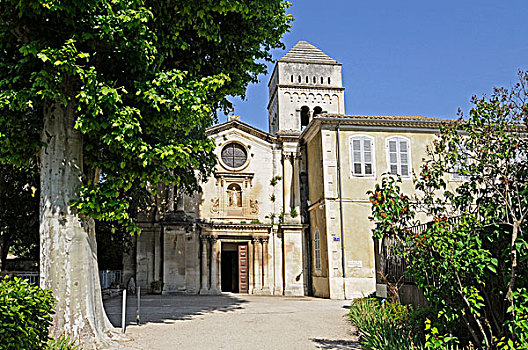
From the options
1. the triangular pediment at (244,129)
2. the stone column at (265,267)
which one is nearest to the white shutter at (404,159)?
the triangular pediment at (244,129)

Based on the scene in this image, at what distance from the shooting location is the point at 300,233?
2500 cm

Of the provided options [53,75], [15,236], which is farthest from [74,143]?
[15,236]

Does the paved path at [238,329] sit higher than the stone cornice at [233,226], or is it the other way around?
the stone cornice at [233,226]

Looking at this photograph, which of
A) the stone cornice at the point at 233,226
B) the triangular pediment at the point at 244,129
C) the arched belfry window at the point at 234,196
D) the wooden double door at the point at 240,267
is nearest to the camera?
the stone cornice at the point at 233,226

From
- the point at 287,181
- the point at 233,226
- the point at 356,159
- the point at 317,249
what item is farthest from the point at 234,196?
the point at 356,159

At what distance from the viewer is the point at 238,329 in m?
11.0

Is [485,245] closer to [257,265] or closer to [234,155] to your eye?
[257,265]

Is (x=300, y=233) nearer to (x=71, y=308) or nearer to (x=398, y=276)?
(x=398, y=276)

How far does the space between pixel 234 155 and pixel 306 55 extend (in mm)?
12300

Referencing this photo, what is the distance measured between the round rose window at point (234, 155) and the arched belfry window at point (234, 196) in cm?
115

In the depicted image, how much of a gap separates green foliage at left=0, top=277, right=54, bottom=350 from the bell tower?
26.3 meters

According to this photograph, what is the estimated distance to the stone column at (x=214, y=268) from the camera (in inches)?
966

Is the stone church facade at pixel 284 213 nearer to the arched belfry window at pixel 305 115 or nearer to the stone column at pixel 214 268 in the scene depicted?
the stone column at pixel 214 268

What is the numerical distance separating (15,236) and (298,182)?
551 inches
